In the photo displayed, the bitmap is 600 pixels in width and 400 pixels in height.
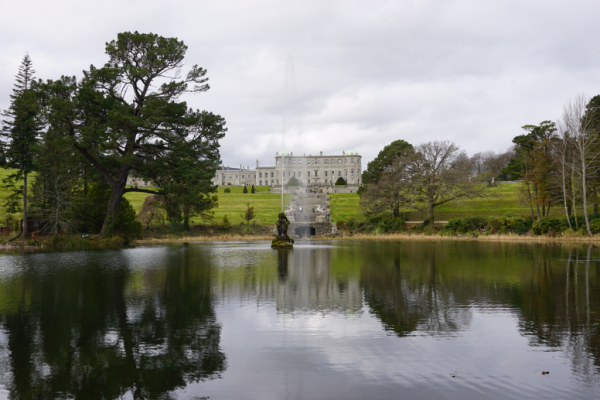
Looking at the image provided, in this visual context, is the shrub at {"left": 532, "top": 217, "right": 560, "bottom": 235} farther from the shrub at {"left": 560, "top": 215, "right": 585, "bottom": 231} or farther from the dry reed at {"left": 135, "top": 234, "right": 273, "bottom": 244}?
the dry reed at {"left": 135, "top": 234, "right": 273, "bottom": 244}

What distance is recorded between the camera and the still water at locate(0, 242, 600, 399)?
5551 millimetres

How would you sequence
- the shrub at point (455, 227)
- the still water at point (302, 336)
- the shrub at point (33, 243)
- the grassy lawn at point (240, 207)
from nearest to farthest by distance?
the still water at point (302, 336) < the shrub at point (33, 243) < the shrub at point (455, 227) < the grassy lawn at point (240, 207)

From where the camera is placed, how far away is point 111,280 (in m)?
14.7

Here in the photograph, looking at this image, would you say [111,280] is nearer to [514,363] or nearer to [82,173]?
[514,363]

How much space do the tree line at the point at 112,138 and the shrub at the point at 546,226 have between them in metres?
27.5

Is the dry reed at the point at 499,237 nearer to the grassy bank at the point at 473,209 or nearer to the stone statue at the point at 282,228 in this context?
the grassy bank at the point at 473,209

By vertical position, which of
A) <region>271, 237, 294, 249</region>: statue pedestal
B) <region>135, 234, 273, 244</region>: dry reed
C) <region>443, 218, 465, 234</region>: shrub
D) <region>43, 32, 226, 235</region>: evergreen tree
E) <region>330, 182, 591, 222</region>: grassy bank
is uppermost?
<region>43, 32, 226, 235</region>: evergreen tree

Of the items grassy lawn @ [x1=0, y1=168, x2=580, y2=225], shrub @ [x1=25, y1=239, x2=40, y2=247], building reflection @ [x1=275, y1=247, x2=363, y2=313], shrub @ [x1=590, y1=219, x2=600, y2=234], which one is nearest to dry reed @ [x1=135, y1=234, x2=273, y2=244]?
grassy lawn @ [x1=0, y1=168, x2=580, y2=225]

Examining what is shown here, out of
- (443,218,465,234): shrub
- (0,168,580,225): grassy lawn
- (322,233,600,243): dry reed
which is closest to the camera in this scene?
(322,233,600,243): dry reed

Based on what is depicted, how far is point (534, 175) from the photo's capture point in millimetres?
41156

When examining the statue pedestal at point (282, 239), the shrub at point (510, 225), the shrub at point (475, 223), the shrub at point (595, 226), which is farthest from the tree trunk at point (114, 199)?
the shrub at point (595, 226)

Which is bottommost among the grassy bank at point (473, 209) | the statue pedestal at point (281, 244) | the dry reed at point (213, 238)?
the dry reed at point (213, 238)

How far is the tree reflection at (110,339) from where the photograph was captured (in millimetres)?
5648

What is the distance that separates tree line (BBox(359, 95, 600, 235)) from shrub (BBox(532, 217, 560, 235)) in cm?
108
